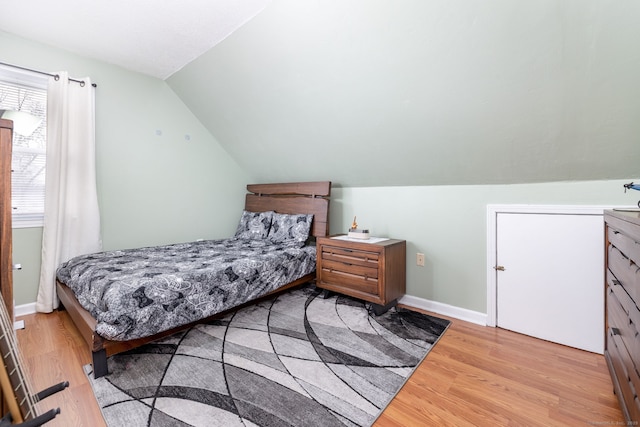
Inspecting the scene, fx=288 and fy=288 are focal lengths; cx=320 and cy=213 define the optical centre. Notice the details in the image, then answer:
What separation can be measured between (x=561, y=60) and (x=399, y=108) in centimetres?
94

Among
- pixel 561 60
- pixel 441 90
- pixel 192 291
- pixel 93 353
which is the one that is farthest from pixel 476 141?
pixel 93 353

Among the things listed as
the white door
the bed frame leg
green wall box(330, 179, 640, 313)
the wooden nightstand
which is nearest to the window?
the bed frame leg

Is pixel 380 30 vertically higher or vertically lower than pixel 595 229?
higher

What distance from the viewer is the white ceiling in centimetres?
200

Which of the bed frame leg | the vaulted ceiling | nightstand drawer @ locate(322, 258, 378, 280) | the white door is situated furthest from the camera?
nightstand drawer @ locate(322, 258, 378, 280)

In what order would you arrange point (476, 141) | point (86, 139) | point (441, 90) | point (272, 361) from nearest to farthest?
point (272, 361)
point (441, 90)
point (476, 141)
point (86, 139)

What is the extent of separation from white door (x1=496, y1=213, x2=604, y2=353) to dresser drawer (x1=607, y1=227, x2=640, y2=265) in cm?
52

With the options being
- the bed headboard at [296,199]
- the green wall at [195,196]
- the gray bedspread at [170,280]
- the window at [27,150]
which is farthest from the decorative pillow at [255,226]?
the window at [27,150]

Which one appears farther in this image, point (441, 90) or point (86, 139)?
point (86, 139)

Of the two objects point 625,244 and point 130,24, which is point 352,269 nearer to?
point 625,244

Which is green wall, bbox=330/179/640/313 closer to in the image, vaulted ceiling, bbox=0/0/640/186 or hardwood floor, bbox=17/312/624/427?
vaulted ceiling, bbox=0/0/640/186

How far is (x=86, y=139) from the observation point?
2627 millimetres

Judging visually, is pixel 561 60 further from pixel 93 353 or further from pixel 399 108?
pixel 93 353

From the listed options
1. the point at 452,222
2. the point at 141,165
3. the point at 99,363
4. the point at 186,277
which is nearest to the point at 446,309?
the point at 452,222
